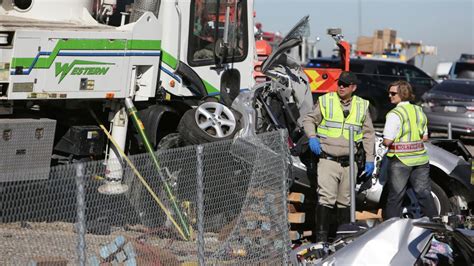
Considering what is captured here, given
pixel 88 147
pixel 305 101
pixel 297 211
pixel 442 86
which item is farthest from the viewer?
pixel 442 86

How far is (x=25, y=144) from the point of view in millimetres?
8016

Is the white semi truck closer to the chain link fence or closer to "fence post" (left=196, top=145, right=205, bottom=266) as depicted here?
the chain link fence

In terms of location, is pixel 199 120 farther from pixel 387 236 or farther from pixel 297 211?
pixel 387 236

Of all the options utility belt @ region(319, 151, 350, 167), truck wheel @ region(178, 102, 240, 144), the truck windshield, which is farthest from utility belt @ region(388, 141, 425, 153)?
the truck windshield

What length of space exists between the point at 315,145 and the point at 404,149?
101cm

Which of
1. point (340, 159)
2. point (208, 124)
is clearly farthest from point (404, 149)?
point (208, 124)

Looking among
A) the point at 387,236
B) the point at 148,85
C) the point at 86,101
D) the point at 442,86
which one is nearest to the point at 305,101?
→ the point at 148,85

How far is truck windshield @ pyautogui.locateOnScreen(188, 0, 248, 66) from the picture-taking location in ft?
32.3

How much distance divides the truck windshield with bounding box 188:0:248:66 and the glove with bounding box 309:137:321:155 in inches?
82.2

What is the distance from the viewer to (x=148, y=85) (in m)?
9.25

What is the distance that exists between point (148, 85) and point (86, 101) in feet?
2.32

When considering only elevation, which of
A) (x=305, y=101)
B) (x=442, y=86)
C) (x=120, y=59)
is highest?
(x=120, y=59)

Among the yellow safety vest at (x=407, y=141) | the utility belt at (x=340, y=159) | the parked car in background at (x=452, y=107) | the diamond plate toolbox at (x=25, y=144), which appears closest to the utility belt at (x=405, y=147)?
the yellow safety vest at (x=407, y=141)

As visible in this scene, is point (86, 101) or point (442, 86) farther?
point (442, 86)
